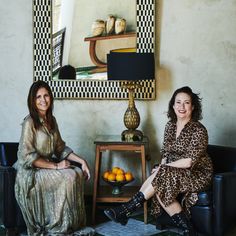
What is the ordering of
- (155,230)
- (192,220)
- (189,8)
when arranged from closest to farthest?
(192,220) → (155,230) → (189,8)

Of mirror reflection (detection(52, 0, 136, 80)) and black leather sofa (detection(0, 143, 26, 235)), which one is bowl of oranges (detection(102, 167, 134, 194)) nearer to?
black leather sofa (detection(0, 143, 26, 235))

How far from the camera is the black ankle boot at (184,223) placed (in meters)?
3.62

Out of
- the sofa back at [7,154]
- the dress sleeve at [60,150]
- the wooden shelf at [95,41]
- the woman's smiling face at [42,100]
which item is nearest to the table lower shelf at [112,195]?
the dress sleeve at [60,150]

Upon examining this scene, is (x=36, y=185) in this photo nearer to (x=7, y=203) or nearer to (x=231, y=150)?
(x=7, y=203)

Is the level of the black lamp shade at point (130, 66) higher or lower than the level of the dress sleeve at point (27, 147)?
higher

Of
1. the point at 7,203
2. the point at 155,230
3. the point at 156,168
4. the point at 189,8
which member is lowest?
the point at 155,230

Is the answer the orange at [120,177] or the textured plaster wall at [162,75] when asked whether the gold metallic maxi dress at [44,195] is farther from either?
the textured plaster wall at [162,75]

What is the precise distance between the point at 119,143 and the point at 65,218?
818 millimetres

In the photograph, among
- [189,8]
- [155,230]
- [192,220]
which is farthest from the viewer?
[189,8]

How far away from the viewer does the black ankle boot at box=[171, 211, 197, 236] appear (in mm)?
3623

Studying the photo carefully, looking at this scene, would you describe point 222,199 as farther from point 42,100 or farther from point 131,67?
point 42,100

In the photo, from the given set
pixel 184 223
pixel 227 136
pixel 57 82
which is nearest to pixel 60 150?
pixel 57 82

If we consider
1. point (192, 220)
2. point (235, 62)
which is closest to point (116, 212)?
point (192, 220)

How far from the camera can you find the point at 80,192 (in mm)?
3852
